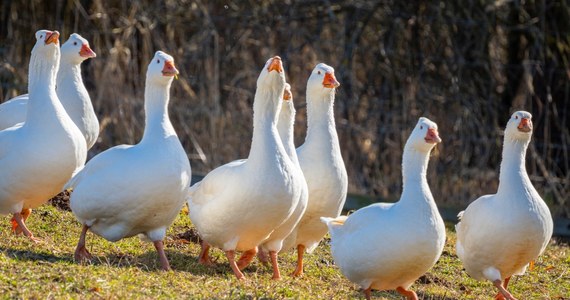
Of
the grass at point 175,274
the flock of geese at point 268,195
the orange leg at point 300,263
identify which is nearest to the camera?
the grass at point 175,274

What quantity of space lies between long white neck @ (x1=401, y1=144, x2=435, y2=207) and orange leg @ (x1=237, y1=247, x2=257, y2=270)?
1421 millimetres

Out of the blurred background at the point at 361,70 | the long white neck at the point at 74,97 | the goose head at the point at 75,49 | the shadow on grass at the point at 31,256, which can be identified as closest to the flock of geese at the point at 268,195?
the shadow on grass at the point at 31,256

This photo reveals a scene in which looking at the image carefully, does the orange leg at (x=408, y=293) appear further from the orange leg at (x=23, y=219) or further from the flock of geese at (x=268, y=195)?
the orange leg at (x=23, y=219)

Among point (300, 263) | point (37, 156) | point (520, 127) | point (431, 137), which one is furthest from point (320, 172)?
point (37, 156)

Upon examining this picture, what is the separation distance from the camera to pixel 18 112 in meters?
9.42

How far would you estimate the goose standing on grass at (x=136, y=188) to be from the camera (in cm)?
708

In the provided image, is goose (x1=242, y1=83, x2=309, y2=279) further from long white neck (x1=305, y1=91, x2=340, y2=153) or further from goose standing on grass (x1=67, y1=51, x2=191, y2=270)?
goose standing on grass (x1=67, y1=51, x2=191, y2=270)

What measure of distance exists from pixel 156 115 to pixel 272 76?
952mm

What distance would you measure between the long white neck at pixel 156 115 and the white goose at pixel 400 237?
157cm

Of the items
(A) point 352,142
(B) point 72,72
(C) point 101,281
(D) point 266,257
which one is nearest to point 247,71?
(A) point 352,142

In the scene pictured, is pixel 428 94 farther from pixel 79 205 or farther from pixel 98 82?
pixel 79 205

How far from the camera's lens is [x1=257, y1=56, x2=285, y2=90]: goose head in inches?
294

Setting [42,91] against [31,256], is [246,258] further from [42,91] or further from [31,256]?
[42,91]

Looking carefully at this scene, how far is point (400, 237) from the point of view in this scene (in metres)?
6.79
